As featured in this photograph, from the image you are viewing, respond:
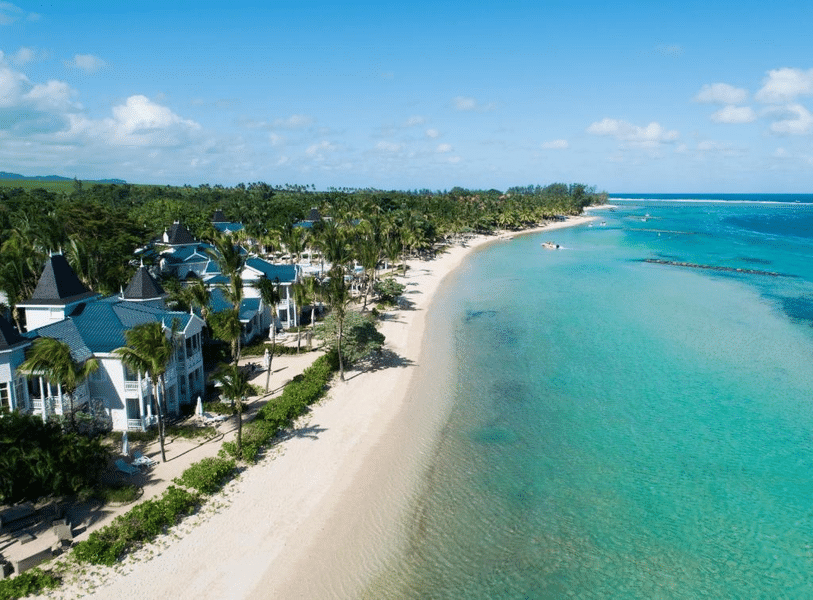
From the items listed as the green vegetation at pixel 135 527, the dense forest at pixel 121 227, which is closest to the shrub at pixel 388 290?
the dense forest at pixel 121 227

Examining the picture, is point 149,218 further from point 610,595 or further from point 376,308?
point 610,595

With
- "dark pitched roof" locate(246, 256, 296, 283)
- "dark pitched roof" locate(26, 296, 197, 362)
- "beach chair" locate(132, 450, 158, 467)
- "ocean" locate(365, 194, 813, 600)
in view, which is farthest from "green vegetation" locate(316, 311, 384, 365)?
"beach chair" locate(132, 450, 158, 467)

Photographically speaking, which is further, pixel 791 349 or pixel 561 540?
pixel 791 349

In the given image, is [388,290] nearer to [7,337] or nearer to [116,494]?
[7,337]

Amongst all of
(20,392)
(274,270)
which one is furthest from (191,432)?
(274,270)

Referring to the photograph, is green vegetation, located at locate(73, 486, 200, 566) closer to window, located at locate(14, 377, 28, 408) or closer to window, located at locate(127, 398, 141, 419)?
window, located at locate(127, 398, 141, 419)

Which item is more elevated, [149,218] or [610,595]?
[149,218]

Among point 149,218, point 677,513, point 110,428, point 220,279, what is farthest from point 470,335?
point 149,218

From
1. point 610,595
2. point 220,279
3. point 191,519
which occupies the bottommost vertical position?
point 610,595
